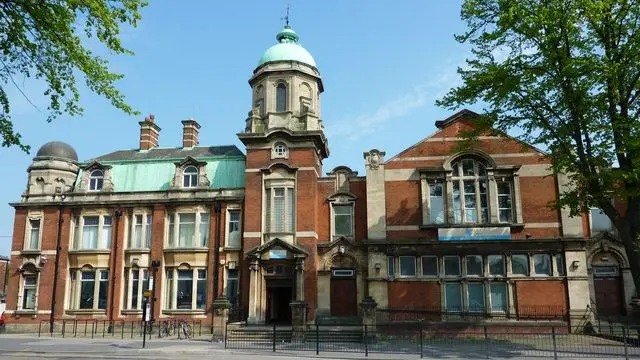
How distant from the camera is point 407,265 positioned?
27.5 metres

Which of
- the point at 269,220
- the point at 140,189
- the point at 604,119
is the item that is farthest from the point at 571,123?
the point at 140,189

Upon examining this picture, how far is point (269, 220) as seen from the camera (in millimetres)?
28391

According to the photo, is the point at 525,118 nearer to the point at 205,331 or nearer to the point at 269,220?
the point at 269,220

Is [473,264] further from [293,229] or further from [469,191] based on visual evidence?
[293,229]

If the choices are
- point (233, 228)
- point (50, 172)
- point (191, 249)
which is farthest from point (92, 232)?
point (233, 228)

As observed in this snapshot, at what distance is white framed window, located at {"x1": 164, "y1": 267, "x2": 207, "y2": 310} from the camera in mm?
29094

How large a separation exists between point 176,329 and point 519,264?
1687 centimetres

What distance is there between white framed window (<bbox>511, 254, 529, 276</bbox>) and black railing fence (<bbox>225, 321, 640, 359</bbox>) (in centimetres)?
260

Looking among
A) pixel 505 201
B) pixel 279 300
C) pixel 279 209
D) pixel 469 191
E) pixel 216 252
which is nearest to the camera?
pixel 505 201

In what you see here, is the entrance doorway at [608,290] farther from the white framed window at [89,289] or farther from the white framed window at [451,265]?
the white framed window at [89,289]

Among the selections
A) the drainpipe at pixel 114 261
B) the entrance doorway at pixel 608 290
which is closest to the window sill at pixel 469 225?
the entrance doorway at pixel 608 290

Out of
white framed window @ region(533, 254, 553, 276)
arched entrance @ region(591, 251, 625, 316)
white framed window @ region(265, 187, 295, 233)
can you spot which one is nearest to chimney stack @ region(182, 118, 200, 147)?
white framed window @ region(265, 187, 295, 233)

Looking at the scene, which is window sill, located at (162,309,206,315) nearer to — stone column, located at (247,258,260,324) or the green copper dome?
stone column, located at (247,258,260,324)

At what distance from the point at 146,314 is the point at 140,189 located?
37.7 feet
